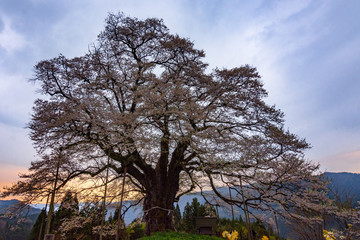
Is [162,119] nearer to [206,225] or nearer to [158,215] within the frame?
[158,215]

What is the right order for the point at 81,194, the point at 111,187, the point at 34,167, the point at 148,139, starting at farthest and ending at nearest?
the point at 111,187, the point at 81,194, the point at 34,167, the point at 148,139

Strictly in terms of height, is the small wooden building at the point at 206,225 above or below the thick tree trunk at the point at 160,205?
below

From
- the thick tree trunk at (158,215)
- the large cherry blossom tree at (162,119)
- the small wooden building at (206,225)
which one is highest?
the large cherry blossom tree at (162,119)

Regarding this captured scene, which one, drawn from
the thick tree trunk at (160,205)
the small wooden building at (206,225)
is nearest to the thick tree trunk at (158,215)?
the thick tree trunk at (160,205)

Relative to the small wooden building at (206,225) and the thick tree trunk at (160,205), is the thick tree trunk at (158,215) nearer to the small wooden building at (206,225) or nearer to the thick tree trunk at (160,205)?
the thick tree trunk at (160,205)

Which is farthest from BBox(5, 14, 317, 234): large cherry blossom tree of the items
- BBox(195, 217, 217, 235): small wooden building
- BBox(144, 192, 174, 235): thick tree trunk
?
BBox(195, 217, 217, 235): small wooden building

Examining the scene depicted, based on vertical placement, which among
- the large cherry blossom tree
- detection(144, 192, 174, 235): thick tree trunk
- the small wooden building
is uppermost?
the large cherry blossom tree

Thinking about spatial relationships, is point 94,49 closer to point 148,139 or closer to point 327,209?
point 148,139

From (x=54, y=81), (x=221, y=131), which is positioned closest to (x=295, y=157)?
(x=221, y=131)

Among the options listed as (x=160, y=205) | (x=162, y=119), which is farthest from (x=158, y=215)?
(x=162, y=119)

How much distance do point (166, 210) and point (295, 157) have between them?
202 inches

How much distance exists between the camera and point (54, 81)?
7582mm

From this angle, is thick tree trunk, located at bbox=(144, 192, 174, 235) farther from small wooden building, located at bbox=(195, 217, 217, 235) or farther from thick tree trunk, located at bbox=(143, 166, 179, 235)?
small wooden building, located at bbox=(195, 217, 217, 235)

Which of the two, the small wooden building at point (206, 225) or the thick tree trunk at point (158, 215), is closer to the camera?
the thick tree trunk at point (158, 215)
